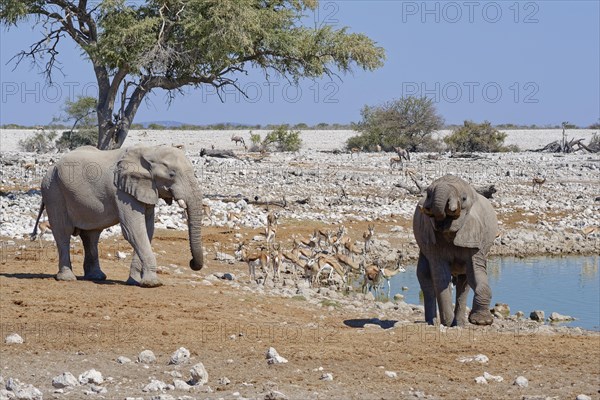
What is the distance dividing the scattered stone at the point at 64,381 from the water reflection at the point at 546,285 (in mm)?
8935

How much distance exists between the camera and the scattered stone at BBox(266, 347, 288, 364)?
9.86 m

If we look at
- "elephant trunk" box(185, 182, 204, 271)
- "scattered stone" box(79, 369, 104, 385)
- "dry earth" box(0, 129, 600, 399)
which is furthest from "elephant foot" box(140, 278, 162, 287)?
"scattered stone" box(79, 369, 104, 385)

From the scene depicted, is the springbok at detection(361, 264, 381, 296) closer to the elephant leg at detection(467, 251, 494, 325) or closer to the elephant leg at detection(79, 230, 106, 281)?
the elephant leg at detection(79, 230, 106, 281)

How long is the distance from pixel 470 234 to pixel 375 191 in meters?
18.5

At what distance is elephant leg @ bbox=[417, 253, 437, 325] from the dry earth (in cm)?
61

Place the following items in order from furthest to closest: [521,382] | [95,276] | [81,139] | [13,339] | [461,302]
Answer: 1. [81,139]
2. [95,276]
3. [461,302]
4. [13,339]
5. [521,382]

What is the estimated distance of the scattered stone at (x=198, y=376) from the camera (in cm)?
Result: 906

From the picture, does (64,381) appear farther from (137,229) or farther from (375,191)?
(375,191)

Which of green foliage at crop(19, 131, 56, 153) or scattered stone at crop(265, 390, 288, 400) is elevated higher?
green foliage at crop(19, 131, 56, 153)

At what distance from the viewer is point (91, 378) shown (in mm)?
9203

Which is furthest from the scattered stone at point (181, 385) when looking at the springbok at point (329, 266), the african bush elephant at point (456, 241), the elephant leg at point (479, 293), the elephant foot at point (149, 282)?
the springbok at point (329, 266)

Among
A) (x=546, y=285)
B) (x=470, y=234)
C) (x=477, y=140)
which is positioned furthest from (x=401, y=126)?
(x=470, y=234)

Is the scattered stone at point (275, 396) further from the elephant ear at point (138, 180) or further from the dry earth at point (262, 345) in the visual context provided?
the elephant ear at point (138, 180)

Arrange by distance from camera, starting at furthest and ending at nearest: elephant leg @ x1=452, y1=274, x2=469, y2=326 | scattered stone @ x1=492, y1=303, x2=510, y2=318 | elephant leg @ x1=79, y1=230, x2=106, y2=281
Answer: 1. scattered stone @ x1=492, y1=303, x2=510, y2=318
2. elephant leg @ x1=79, y1=230, x2=106, y2=281
3. elephant leg @ x1=452, y1=274, x2=469, y2=326
